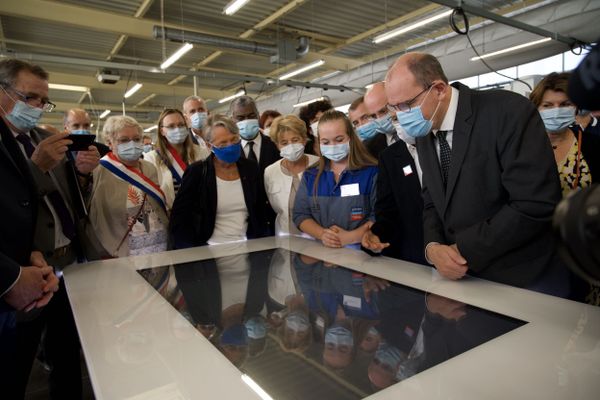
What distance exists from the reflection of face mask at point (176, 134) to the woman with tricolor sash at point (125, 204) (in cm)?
47

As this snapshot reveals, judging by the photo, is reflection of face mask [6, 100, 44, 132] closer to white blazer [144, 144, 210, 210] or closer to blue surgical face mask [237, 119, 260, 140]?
white blazer [144, 144, 210, 210]

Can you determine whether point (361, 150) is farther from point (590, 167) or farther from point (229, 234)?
point (590, 167)

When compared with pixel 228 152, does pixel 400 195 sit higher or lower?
lower

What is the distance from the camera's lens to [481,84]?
8.64 metres

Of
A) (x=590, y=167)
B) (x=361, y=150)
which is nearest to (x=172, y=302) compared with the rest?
(x=361, y=150)

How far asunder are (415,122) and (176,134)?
1.98 metres

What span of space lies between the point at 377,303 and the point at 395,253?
3.10 ft

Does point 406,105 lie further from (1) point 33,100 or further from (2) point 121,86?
(2) point 121,86

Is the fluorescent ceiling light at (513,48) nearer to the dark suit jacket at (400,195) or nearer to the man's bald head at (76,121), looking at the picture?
the dark suit jacket at (400,195)

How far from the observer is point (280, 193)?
2377 mm

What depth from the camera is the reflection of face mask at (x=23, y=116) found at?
1615 millimetres

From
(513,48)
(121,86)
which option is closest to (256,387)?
(513,48)

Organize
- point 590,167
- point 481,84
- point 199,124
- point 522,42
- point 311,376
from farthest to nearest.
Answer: point 481,84, point 522,42, point 199,124, point 590,167, point 311,376

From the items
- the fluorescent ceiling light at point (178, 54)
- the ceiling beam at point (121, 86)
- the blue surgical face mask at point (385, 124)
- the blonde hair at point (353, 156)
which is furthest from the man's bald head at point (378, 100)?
the ceiling beam at point (121, 86)
